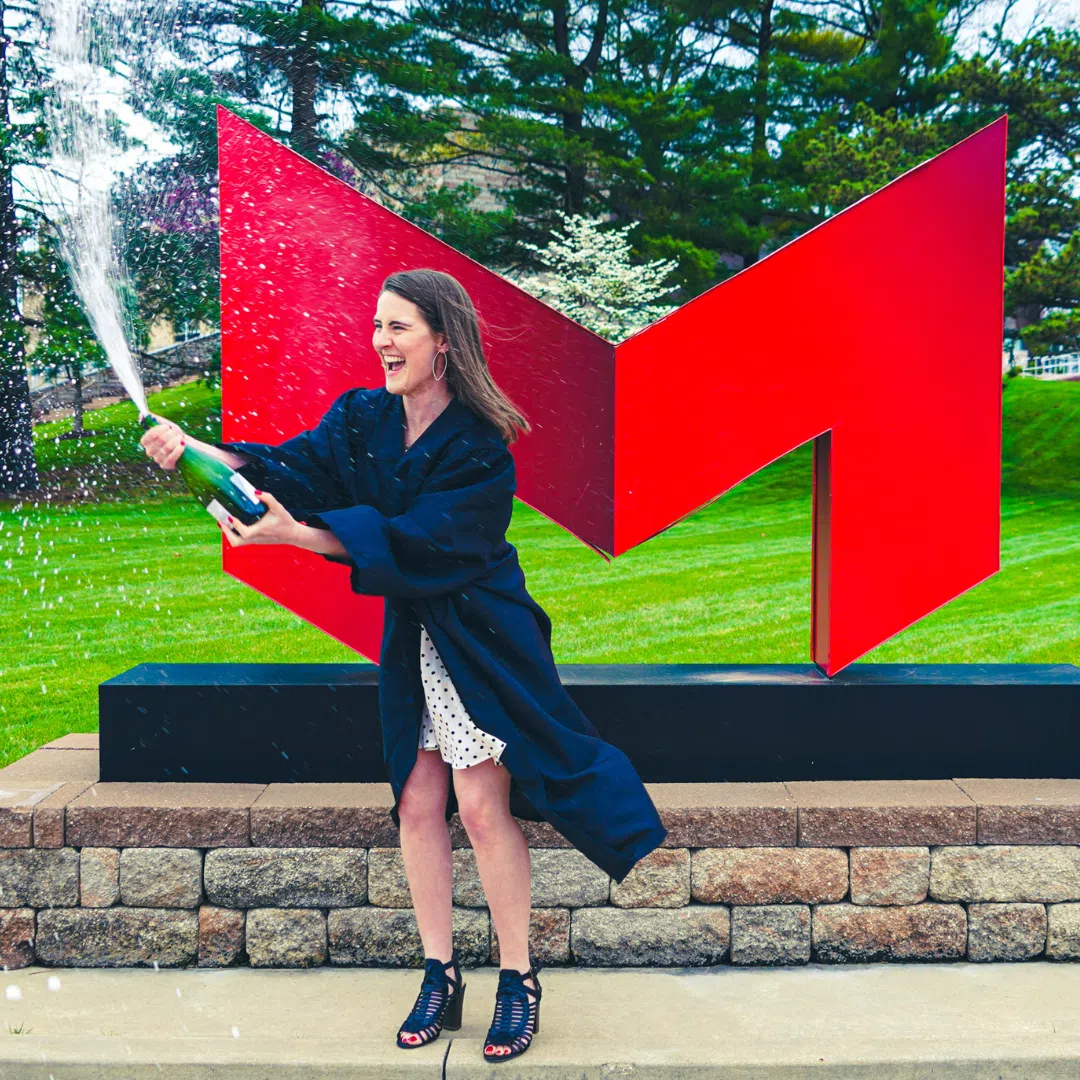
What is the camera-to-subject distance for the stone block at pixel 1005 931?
3410mm

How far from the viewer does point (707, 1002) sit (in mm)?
3145

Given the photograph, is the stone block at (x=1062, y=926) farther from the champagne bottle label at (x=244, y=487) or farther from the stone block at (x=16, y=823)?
the stone block at (x=16, y=823)

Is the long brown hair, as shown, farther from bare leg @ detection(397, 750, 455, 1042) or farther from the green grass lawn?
the green grass lawn

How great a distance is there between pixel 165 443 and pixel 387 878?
143 centimetres

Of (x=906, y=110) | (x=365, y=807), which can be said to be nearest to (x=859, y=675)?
(x=365, y=807)

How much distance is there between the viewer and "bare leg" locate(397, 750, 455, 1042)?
288cm

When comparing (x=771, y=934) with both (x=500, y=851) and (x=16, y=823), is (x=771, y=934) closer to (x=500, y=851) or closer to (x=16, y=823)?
(x=500, y=851)

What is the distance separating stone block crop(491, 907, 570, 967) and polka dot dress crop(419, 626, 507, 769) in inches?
29.4

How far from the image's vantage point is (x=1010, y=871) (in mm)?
3400

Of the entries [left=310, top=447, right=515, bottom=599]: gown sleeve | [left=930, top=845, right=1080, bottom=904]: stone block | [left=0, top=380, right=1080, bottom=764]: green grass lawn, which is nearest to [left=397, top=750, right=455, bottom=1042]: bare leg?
[left=310, top=447, right=515, bottom=599]: gown sleeve

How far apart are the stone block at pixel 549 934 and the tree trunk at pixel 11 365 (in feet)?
54.6

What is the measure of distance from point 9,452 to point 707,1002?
759 inches

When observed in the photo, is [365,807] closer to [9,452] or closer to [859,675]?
[859,675]

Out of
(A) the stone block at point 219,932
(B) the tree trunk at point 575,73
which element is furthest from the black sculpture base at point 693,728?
(B) the tree trunk at point 575,73
